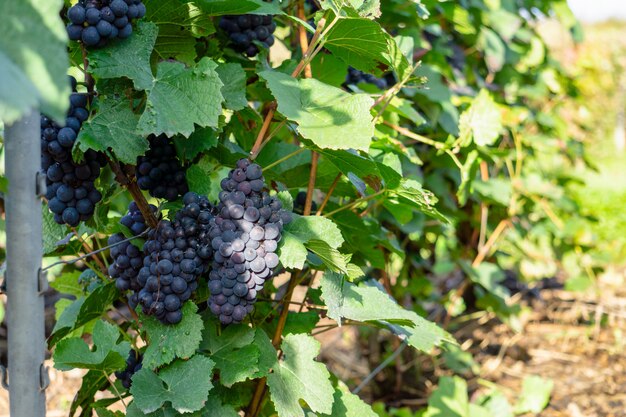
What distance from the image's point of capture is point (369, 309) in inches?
47.2

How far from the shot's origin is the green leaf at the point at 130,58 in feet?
3.18

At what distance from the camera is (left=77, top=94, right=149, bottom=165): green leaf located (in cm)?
98

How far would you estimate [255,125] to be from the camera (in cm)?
143

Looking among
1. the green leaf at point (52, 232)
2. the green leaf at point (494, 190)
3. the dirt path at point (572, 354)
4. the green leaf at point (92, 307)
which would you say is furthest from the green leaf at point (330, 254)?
the dirt path at point (572, 354)

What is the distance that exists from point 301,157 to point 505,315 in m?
1.94

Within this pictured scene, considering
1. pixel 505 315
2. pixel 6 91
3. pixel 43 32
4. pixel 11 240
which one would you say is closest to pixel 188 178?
pixel 11 240

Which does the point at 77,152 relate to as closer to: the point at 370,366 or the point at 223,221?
the point at 223,221

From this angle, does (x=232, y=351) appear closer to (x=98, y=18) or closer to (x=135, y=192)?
(x=135, y=192)

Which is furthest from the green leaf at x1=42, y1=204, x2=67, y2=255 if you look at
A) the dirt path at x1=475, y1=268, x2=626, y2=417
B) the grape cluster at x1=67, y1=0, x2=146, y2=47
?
the dirt path at x1=475, y1=268, x2=626, y2=417

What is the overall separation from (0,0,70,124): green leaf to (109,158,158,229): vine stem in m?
0.48

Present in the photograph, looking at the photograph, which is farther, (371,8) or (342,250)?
(342,250)

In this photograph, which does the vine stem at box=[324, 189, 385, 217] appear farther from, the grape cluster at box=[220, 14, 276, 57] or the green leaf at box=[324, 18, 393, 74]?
the grape cluster at box=[220, 14, 276, 57]

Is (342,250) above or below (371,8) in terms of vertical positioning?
→ below

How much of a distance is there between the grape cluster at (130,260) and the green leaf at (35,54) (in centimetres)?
56
